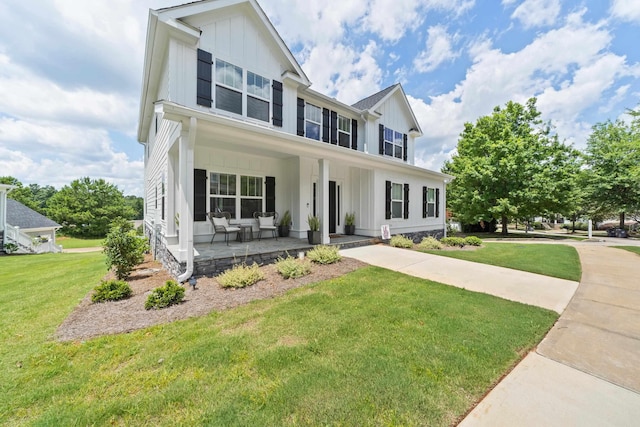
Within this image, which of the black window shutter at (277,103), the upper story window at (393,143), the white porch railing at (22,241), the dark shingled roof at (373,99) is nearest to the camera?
the black window shutter at (277,103)

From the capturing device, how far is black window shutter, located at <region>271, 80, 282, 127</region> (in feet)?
27.5

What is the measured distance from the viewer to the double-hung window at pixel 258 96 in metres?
7.89

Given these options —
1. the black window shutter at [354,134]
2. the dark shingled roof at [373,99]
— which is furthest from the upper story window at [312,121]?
the dark shingled roof at [373,99]

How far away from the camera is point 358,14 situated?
8891 mm

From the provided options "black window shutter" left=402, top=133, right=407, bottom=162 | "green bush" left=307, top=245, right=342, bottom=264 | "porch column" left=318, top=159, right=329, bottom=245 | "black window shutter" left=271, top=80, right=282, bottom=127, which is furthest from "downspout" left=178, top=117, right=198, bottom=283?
"black window shutter" left=402, top=133, right=407, bottom=162

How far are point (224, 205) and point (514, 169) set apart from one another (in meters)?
18.4

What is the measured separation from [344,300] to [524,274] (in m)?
4.72

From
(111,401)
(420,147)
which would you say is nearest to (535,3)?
(420,147)

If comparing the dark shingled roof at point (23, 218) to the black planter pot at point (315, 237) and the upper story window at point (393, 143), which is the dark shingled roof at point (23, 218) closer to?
the black planter pot at point (315, 237)

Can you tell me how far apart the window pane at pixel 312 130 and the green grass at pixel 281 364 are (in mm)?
7273

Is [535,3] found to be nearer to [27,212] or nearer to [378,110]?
[378,110]

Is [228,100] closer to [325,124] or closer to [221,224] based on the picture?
[221,224]

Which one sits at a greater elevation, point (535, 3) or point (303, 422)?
point (535, 3)

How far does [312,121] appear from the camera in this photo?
9883 millimetres
